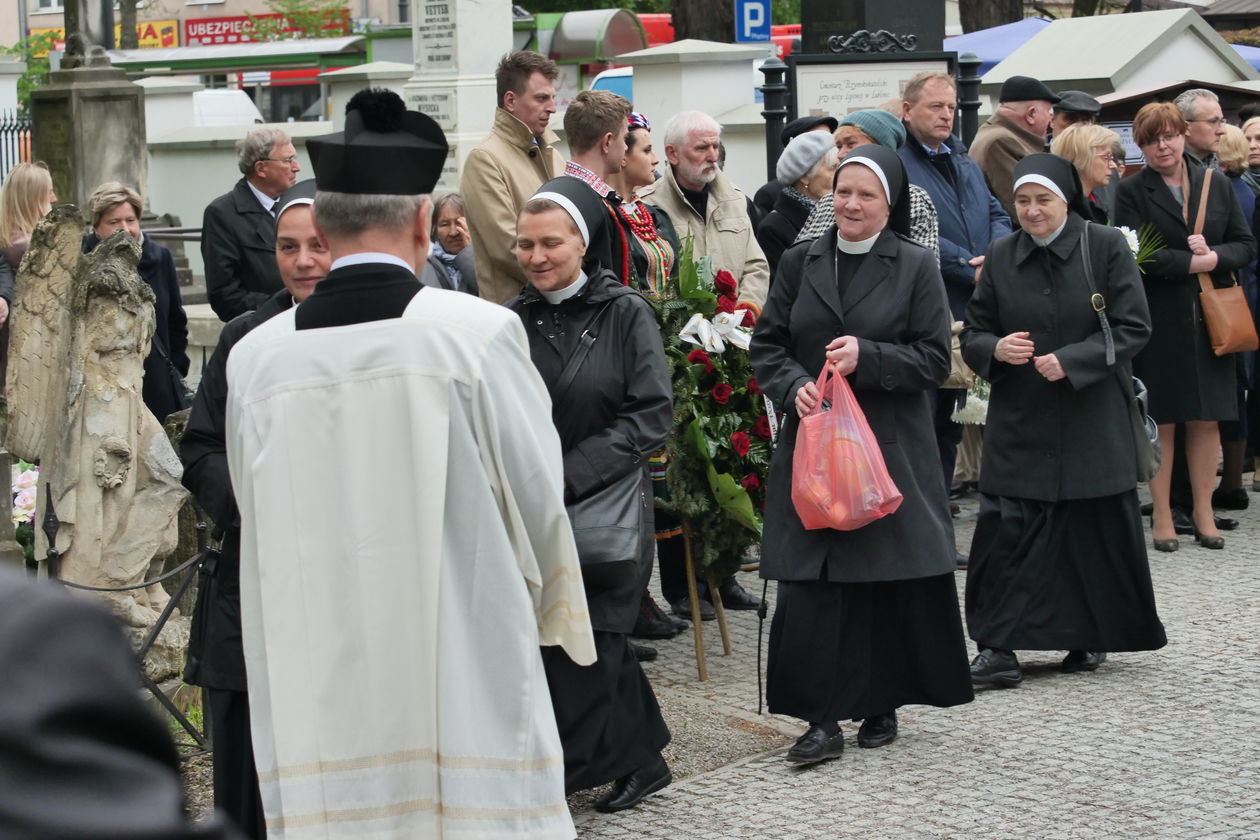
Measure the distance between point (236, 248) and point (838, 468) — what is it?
3.29m

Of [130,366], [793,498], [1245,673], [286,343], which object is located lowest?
[1245,673]

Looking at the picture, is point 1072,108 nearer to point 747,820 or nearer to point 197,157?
point 747,820

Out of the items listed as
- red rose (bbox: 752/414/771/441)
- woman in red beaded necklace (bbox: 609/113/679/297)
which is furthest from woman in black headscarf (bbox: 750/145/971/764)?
woman in red beaded necklace (bbox: 609/113/679/297)

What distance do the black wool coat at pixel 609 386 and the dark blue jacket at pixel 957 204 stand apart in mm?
3391

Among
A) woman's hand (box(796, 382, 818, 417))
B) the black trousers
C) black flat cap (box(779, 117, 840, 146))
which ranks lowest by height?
the black trousers

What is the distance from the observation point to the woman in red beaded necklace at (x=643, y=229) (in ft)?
23.2

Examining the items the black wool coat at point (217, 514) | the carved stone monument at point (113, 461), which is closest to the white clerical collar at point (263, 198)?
the carved stone monument at point (113, 461)

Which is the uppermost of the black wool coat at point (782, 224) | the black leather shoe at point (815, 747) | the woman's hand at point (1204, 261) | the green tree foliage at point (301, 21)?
the green tree foliage at point (301, 21)

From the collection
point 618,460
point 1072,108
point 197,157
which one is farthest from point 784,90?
point 197,157

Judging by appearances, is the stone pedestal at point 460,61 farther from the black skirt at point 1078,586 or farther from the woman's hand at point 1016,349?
the black skirt at point 1078,586

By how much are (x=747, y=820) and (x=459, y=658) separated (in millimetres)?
2013

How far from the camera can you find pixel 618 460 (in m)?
5.20

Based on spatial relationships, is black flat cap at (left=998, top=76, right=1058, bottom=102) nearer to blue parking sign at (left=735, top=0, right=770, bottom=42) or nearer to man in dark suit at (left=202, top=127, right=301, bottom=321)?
man in dark suit at (left=202, top=127, right=301, bottom=321)

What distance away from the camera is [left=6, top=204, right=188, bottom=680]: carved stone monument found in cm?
605
